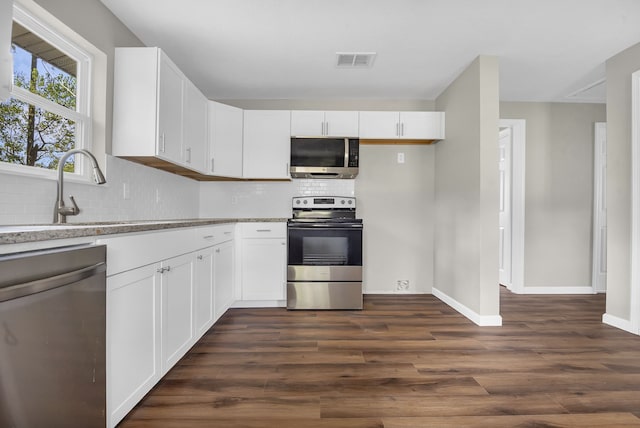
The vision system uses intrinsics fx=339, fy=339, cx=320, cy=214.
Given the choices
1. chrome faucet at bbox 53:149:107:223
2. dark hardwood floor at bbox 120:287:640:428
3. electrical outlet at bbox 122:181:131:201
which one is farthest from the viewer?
electrical outlet at bbox 122:181:131:201

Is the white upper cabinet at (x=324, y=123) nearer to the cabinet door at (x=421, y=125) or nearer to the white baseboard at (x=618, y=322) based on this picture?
the cabinet door at (x=421, y=125)

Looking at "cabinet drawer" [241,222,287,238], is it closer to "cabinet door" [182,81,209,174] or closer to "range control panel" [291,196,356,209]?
"range control panel" [291,196,356,209]

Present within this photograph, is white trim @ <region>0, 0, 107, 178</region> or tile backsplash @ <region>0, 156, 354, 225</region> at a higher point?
white trim @ <region>0, 0, 107, 178</region>

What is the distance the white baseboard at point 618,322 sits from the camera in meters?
2.77

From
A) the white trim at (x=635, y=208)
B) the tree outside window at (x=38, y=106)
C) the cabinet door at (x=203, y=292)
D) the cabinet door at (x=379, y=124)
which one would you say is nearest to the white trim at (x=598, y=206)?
the white trim at (x=635, y=208)

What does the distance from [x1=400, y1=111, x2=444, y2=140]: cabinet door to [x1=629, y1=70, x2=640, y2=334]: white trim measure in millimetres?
1575

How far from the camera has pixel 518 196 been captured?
418cm

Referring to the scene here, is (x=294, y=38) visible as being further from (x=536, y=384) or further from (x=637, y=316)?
(x=637, y=316)

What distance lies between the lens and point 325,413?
161 cm

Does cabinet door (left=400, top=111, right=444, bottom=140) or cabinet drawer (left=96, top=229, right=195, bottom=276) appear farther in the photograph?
cabinet door (left=400, top=111, right=444, bottom=140)

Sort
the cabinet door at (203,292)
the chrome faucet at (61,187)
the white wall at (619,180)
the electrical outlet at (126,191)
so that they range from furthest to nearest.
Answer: the white wall at (619,180) → the electrical outlet at (126,191) → the cabinet door at (203,292) → the chrome faucet at (61,187)

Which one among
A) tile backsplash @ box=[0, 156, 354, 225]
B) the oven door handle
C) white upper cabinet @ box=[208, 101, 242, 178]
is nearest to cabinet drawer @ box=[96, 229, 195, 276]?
tile backsplash @ box=[0, 156, 354, 225]

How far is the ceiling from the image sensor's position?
230cm

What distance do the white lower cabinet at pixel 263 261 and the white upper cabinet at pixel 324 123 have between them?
109 centimetres
